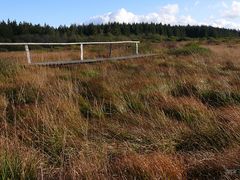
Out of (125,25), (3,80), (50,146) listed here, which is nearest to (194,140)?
(50,146)

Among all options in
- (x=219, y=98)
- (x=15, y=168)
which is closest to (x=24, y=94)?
(x=219, y=98)

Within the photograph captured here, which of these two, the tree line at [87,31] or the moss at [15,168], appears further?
the tree line at [87,31]

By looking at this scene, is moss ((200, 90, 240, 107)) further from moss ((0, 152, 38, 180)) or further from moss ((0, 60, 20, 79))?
moss ((0, 60, 20, 79))

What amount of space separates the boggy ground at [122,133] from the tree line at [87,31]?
72.1 m

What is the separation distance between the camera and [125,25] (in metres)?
120

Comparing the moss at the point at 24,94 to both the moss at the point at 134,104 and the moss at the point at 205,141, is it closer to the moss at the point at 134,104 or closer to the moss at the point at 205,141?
the moss at the point at 134,104

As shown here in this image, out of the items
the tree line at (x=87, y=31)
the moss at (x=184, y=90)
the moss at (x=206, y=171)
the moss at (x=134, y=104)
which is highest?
the moss at (x=206, y=171)

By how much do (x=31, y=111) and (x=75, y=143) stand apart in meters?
1.21

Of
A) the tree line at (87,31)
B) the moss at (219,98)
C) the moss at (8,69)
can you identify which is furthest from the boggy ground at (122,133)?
the tree line at (87,31)

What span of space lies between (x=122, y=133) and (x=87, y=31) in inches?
4248

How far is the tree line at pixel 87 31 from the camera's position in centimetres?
8581

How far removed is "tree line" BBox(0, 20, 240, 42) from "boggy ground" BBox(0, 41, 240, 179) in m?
72.1

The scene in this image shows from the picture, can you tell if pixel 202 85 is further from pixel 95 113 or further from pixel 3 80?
pixel 3 80

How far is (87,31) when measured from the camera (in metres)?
112
